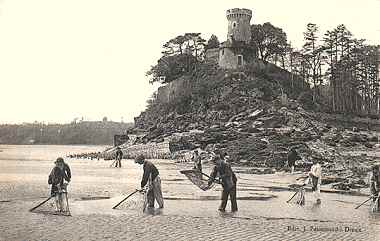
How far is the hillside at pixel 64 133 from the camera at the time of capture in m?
11.5

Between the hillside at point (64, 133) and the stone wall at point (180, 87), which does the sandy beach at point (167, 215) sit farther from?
the stone wall at point (180, 87)

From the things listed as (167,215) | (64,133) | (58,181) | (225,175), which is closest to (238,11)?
(225,175)

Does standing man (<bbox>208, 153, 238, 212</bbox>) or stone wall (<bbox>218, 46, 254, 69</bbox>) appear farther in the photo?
stone wall (<bbox>218, 46, 254, 69</bbox>)

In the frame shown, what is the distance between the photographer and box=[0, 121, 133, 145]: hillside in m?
11.5

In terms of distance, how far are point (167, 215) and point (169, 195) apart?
2438mm

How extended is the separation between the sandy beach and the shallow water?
0.02 m

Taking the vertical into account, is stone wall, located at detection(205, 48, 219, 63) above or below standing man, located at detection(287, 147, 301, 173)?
above

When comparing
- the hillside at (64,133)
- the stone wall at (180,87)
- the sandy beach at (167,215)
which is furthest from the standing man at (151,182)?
the stone wall at (180,87)

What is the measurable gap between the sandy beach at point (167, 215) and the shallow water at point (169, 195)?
2 cm

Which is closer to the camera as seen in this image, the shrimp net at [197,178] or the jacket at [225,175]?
the jacket at [225,175]

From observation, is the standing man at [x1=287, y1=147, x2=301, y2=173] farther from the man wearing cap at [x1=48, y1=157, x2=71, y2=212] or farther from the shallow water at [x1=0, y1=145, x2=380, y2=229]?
the man wearing cap at [x1=48, y1=157, x2=71, y2=212]

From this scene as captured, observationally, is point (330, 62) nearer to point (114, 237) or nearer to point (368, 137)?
point (368, 137)

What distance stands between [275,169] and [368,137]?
10.6ft

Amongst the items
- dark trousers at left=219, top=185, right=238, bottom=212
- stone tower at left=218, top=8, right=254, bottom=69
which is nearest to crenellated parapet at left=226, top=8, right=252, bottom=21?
dark trousers at left=219, top=185, right=238, bottom=212
